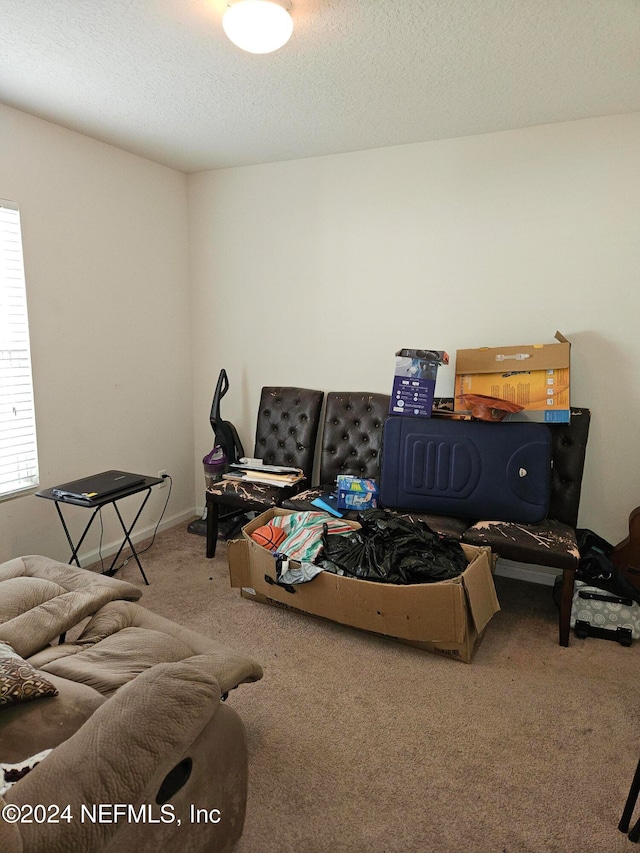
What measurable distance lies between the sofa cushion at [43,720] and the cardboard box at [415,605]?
1.21 m

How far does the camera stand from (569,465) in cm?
279

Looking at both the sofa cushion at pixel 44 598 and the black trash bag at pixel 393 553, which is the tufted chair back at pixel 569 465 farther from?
the sofa cushion at pixel 44 598

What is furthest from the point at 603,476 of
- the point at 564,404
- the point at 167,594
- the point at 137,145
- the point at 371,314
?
the point at 137,145

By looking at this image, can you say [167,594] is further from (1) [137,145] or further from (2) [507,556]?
(1) [137,145]

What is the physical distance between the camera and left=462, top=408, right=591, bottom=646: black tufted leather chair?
93.7 inches

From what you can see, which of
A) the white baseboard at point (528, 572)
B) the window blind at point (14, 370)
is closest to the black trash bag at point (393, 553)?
the white baseboard at point (528, 572)

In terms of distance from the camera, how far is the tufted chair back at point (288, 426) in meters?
3.48

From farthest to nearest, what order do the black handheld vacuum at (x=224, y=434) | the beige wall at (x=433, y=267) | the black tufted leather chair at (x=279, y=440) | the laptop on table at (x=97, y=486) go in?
1. the black handheld vacuum at (x=224, y=434)
2. the black tufted leather chair at (x=279, y=440)
3. the beige wall at (x=433, y=267)
4. the laptop on table at (x=97, y=486)

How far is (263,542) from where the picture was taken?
8.80 feet

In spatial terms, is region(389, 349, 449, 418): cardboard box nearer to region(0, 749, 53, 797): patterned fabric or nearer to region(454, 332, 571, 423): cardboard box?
region(454, 332, 571, 423): cardboard box

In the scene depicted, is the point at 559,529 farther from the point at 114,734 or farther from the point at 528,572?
the point at 114,734

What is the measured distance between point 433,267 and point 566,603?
1962 mm

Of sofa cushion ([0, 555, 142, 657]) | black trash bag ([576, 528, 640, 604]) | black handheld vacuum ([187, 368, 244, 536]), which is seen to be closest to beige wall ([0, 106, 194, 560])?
black handheld vacuum ([187, 368, 244, 536])

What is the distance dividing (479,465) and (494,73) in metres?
1.76
